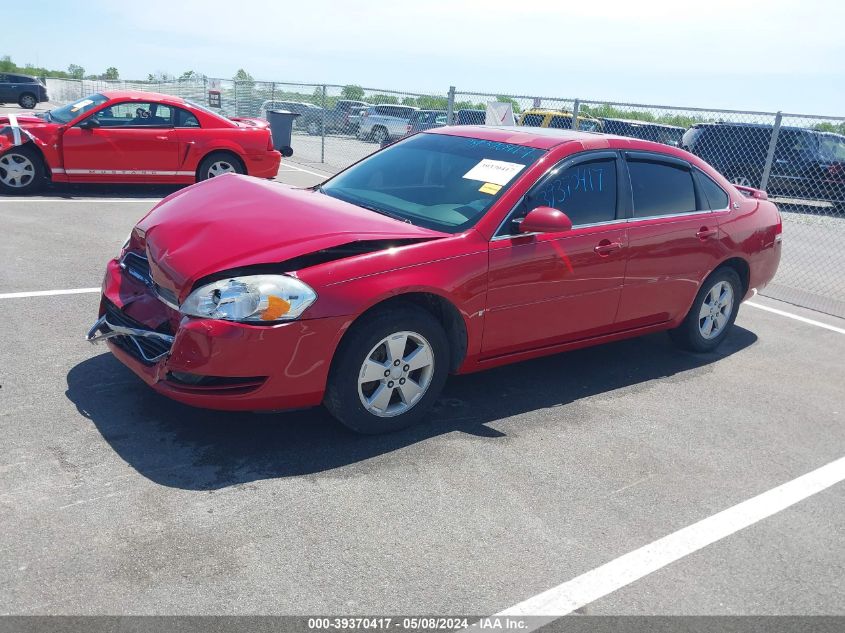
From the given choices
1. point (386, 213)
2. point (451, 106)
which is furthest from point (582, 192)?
point (451, 106)

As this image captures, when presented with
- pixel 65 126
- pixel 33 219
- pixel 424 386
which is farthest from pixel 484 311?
pixel 65 126

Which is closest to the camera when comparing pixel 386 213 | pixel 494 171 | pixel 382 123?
pixel 386 213

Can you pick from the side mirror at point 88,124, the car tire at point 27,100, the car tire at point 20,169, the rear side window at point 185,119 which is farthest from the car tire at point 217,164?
the car tire at point 27,100

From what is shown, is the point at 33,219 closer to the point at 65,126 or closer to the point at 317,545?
the point at 65,126

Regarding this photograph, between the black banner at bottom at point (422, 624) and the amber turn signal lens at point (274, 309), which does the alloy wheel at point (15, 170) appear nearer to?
the amber turn signal lens at point (274, 309)

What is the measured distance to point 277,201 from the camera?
4.64 metres

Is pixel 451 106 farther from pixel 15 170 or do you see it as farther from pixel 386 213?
pixel 386 213

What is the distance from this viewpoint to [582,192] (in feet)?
16.5

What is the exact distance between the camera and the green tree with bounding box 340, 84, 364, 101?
16.0 metres

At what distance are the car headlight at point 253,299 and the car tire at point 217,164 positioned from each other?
8.35 m

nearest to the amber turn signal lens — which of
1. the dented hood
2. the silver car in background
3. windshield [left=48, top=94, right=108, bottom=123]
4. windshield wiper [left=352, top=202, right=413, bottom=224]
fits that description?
the dented hood

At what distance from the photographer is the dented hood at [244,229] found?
394 centimetres

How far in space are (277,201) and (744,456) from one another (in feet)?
10.1

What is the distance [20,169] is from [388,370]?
8.60 m
